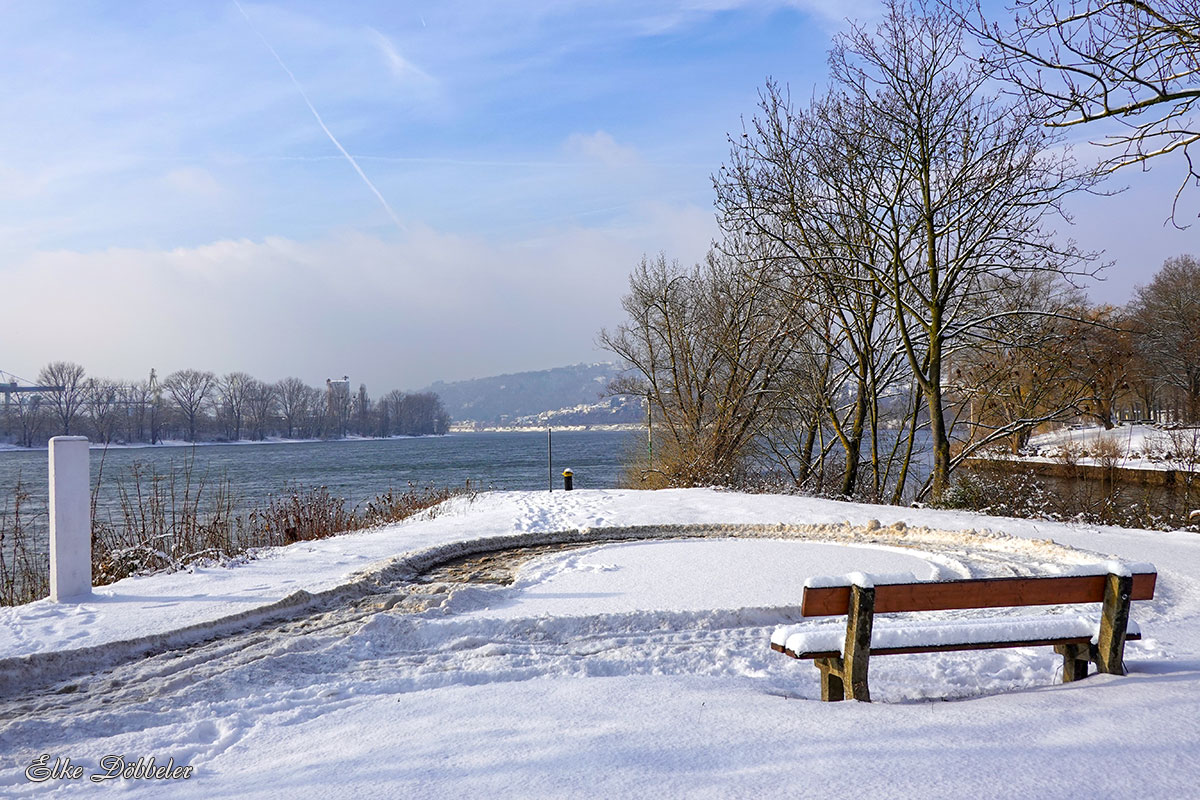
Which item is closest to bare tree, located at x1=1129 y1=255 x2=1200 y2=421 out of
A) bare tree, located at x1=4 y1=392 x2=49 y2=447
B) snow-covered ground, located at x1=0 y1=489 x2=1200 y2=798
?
snow-covered ground, located at x1=0 y1=489 x2=1200 y2=798

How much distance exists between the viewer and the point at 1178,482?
55.8 feet

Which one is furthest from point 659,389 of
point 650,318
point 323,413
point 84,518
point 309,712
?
point 323,413

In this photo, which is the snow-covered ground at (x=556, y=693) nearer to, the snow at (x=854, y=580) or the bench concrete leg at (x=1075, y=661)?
the bench concrete leg at (x=1075, y=661)

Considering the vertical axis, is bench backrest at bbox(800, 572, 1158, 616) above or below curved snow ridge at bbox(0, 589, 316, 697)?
above

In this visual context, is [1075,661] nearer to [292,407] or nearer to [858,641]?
[858,641]

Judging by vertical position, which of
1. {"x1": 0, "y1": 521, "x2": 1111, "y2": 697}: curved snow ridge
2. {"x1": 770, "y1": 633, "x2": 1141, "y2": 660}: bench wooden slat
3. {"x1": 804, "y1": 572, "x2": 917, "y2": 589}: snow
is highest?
{"x1": 804, "y1": 572, "x2": 917, "y2": 589}: snow

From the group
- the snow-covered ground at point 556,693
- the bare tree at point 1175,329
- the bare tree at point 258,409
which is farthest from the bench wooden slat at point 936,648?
the bare tree at point 258,409

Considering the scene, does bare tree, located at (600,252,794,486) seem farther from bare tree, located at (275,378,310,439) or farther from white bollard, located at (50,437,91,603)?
bare tree, located at (275,378,310,439)

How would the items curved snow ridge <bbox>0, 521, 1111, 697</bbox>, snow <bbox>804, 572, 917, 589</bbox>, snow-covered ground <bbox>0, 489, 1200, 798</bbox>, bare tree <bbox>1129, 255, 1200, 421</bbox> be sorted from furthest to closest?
bare tree <bbox>1129, 255, 1200, 421</bbox> < curved snow ridge <bbox>0, 521, 1111, 697</bbox> < snow <bbox>804, 572, 917, 589</bbox> < snow-covered ground <bbox>0, 489, 1200, 798</bbox>

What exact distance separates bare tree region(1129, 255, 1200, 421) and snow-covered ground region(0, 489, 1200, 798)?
113 feet

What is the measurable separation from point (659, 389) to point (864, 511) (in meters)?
12.1

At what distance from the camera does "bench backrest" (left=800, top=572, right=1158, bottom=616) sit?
4.07m

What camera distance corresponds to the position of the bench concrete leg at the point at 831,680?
425cm

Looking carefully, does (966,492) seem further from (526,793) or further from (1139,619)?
(526,793)
